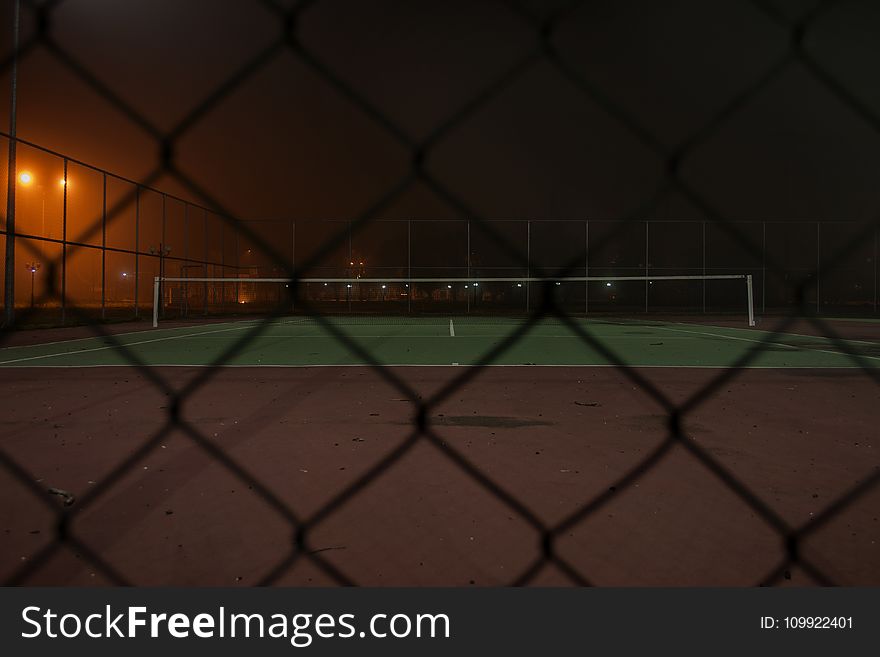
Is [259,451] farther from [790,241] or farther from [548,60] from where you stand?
[790,241]

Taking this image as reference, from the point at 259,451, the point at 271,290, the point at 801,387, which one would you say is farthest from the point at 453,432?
the point at 271,290

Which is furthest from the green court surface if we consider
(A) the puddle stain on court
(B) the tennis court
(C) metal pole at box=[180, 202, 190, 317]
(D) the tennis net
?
(D) the tennis net

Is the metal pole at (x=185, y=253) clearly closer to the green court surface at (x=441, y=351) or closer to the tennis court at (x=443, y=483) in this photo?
the green court surface at (x=441, y=351)

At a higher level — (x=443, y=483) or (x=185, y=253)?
(x=185, y=253)

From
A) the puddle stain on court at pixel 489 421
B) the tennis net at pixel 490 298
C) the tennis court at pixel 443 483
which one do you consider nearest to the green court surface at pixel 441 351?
the puddle stain on court at pixel 489 421

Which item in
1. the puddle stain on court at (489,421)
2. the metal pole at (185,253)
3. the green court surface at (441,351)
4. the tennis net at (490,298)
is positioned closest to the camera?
the puddle stain on court at (489,421)

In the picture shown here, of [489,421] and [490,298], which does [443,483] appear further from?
[490,298]

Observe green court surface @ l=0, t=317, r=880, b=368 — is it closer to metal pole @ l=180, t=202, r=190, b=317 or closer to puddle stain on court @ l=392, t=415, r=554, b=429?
puddle stain on court @ l=392, t=415, r=554, b=429

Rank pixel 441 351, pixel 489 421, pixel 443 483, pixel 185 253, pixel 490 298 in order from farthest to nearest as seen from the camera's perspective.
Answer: pixel 490 298 < pixel 185 253 < pixel 441 351 < pixel 489 421 < pixel 443 483

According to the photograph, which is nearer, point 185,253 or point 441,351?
point 441,351

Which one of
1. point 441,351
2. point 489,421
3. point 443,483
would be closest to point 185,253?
point 441,351

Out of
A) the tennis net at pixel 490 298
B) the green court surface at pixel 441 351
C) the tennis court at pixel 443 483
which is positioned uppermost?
the tennis net at pixel 490 298

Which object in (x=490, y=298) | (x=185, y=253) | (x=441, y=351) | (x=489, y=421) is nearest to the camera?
(x=489, y=421)

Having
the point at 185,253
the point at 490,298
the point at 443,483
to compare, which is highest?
the point at 185,253
